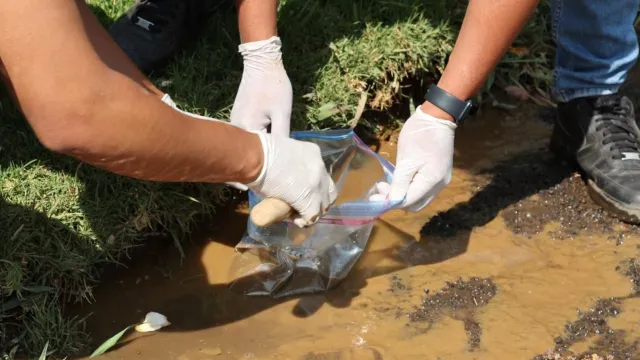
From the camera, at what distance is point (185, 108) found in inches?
102

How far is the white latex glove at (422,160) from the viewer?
86.0 inches

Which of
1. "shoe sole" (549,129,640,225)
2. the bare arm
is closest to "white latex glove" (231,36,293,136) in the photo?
the bare arm

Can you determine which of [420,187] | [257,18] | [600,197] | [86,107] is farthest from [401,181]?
[86,107]

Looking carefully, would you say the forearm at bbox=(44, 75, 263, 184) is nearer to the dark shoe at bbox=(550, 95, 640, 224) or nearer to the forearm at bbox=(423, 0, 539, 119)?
the forearm at bbox=(423, 0, 539, 119)

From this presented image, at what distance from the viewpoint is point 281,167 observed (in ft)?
6.19

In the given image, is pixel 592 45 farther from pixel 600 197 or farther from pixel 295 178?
pixel 295 178

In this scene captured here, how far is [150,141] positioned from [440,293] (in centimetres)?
118

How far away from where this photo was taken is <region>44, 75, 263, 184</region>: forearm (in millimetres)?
1503

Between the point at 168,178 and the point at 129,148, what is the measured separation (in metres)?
0.18

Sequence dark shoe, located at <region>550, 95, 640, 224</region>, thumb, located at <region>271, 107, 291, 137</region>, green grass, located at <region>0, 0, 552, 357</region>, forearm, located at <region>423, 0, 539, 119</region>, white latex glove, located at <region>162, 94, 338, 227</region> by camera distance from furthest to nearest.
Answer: dark shoe, located at <region>550, 95, 640, 224</region>
thumb, located at <region>271, 107, 291, 137</region>
green grass, located at <region>0, 0, 552, 357</region>
forearm, located at <region>423, 0, 539, 119</region>
white latex glove, located at <region>162, 94, 338, 227</region>

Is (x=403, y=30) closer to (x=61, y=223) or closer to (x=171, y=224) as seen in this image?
(x=171, y=224)

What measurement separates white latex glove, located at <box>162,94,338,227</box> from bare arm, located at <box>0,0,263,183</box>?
0.18 m

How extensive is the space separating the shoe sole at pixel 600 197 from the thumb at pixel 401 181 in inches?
35.3

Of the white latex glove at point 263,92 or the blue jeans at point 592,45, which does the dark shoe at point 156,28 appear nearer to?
the white latex glove at point 263,92
